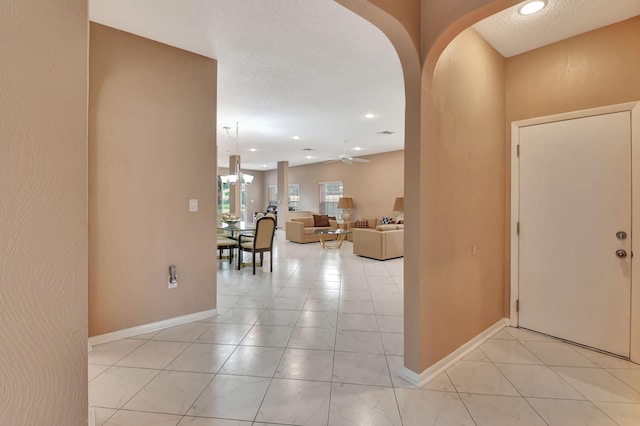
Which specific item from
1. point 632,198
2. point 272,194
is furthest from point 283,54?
point 272,194

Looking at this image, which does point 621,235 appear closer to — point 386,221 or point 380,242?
point 380,242

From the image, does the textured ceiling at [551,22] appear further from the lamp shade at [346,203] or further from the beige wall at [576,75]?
the lamp shade at [346,203]

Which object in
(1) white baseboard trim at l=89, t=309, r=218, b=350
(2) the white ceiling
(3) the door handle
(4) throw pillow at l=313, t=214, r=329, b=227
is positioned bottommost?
(1) white baseboard trim at l=89, t=309, r=218, b=350

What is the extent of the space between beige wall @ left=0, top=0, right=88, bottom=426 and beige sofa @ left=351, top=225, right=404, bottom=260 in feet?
19.1

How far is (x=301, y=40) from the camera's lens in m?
2.79

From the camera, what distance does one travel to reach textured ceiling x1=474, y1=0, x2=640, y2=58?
2.20 metres

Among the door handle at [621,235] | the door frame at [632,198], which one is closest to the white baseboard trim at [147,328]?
the door frame at [632,198]

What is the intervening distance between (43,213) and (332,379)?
199cm

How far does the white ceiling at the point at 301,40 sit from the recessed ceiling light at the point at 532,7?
0.19ft

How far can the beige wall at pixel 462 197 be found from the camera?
7.01 ft

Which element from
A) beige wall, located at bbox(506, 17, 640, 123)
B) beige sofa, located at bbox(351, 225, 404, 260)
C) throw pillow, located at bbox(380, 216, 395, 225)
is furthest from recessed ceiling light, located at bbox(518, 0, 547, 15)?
throw pillow, located at bbox(380, 216, 395, 225)

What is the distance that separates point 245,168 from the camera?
1416 centimetres

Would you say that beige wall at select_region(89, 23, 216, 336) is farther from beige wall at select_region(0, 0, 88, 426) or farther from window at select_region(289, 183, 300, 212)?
window at select_region(289, 183, 300, 212)

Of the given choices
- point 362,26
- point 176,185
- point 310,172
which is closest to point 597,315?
point 362,26
